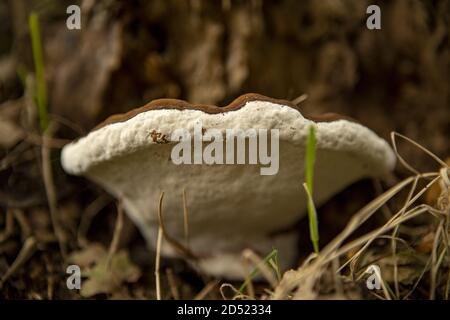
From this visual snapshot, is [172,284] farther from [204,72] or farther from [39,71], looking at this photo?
[39,71]

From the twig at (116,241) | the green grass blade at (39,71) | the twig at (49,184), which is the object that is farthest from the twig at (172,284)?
the green grass blade at (39,71)

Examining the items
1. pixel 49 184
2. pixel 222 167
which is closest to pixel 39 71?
pixel 49 184

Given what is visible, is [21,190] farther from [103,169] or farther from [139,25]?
[139,25]

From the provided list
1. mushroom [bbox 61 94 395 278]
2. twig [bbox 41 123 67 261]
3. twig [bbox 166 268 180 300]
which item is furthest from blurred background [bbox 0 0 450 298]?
mushroom [bbox 61 94 395 278]

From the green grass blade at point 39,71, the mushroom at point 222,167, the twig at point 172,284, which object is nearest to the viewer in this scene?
the mushroom at point 222,167

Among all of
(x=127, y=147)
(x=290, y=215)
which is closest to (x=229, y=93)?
(x=290, y=215)

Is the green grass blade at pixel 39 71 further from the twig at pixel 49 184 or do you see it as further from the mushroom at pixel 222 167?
the mushroom at pixel 222 167
